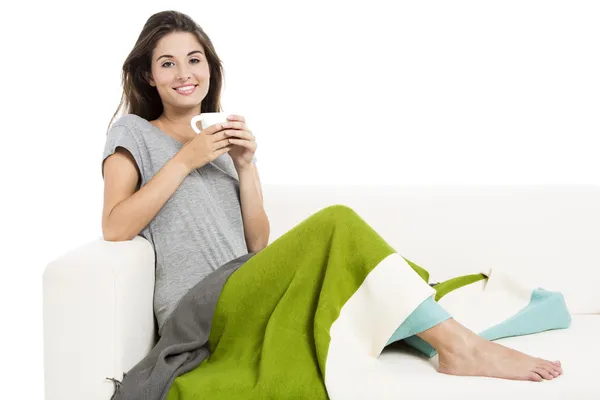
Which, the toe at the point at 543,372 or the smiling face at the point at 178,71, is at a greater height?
the smiling face at the point at 178,71

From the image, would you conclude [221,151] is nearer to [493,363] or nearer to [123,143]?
[123,143]

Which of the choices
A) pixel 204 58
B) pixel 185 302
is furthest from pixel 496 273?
pixel 204 58

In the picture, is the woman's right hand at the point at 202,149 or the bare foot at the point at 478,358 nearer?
the bare foot at the point at 478,358

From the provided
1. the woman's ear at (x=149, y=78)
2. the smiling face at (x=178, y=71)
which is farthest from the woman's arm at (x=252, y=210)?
the woman's ear at (x=149, y=78)

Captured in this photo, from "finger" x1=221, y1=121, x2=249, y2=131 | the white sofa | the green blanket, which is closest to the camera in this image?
the green blanket

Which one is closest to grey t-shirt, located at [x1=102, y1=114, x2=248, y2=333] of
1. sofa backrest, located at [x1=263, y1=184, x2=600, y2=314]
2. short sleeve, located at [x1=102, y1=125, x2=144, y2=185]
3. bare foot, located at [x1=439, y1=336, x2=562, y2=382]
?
short sleeve, located at [x1=102, y1=125, x2=144, y2=185]

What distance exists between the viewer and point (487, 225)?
2.54 metres

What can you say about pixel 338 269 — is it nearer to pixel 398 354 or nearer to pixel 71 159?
pixel 398 354

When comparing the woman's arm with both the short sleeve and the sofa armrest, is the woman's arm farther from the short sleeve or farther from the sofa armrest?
the sofa armrest

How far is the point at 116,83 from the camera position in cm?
309

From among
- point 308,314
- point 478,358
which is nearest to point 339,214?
point 308,314

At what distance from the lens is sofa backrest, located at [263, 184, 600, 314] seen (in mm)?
2498

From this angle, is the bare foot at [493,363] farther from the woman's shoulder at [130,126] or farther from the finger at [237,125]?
the woman's shoulder at [130,126]

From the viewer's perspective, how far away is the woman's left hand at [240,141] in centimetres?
221
